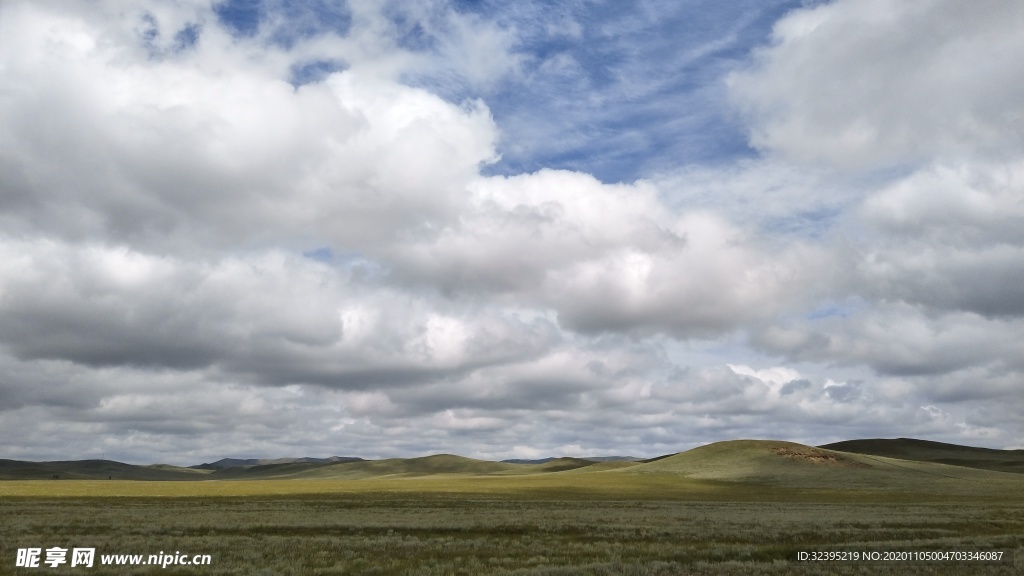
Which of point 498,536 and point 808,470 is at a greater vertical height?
point 498,536

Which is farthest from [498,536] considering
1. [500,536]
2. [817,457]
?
[817,457]

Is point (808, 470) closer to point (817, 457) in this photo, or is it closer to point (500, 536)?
point (817, 457)

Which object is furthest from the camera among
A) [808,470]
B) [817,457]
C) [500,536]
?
[817,457]

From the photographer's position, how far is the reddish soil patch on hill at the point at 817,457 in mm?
145000

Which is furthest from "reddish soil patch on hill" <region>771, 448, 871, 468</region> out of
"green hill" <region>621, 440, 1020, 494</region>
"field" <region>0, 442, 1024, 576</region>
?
"field" <region>0, 442, 1024, 576</region>

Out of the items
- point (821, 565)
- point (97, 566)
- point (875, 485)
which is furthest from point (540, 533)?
point (875, 485)

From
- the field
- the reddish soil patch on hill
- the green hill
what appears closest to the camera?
the field

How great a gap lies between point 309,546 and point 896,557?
86.8 feet

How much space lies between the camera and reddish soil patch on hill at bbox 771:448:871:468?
476ft

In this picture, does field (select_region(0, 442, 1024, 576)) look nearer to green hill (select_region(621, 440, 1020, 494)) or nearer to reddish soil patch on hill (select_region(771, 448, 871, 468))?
green hill (select_region(621, 440, 1020, 494))

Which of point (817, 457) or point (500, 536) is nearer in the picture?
point (500, 536)

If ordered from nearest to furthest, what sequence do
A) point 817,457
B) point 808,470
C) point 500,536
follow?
point 500,536
point 808,470
point 817,457

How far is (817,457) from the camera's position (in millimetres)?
151125

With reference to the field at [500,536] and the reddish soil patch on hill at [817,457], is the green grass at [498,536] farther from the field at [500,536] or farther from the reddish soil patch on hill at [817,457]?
the reddish soil patch on hill at [817,457]
